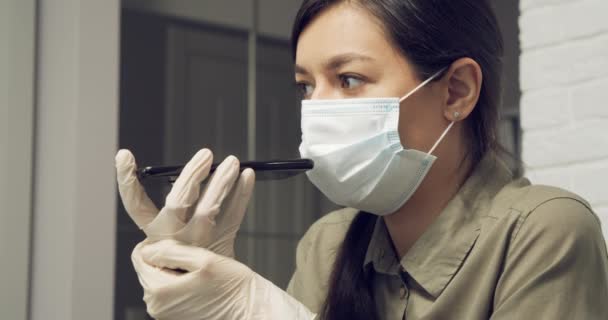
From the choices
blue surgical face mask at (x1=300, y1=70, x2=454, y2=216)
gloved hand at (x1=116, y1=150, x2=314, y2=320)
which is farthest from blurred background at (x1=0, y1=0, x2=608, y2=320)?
blue surgical face mask at (x1=300, y1=70, x2=454, y2=216)

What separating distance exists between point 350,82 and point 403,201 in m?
0.19

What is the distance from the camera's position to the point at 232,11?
2.10m

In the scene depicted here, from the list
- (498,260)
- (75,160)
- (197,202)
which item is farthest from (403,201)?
(75,160)

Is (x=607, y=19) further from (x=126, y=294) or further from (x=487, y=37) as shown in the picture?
(x=126, y=294)

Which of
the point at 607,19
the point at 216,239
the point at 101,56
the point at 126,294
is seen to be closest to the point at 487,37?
the point at 607,19

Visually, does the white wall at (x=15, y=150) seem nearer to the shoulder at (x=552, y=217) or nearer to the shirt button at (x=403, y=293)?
the shirt button at (x=403, y=293)

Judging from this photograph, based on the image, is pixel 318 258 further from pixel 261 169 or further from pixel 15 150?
pixel 15 150

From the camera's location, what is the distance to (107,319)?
1.64 metres

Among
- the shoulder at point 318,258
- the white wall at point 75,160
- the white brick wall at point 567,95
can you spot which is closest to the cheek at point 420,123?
the shoulder at point 318,258

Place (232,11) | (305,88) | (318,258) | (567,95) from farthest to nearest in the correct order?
(232,11) < (567,95) < (318,258) < (305,88)

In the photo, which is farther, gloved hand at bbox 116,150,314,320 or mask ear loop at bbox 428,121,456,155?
mask ear loop at bbox 428,121,456,155

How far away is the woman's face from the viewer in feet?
3.30

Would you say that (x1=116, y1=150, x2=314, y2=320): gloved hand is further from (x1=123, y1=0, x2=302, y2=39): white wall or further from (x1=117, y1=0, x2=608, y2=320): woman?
(x1=123, y1=0, x2=302, y2=39): white wall

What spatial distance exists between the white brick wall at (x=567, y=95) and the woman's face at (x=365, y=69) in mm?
415
